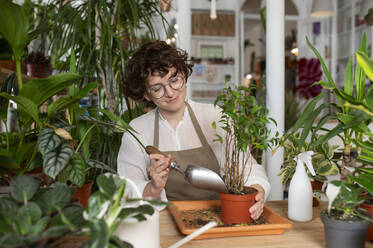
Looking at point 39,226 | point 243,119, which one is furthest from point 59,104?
point 243,119

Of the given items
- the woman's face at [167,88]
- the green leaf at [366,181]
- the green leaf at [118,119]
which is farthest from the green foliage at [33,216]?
the woman's face at [167,88]

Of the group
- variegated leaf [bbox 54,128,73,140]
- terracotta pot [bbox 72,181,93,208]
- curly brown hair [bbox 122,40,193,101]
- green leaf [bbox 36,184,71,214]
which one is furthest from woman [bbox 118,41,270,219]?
green leaf [bbox 36,184,71,214]

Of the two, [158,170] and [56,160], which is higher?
[56,160]

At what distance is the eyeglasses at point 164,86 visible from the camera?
5.28 feet

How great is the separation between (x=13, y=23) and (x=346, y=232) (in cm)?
105

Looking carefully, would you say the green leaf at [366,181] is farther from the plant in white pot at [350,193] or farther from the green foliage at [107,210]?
the green foliage at [107,210]

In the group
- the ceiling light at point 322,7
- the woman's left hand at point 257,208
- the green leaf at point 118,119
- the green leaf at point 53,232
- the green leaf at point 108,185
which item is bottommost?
the woman's left hand at point 257,208

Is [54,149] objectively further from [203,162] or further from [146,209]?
[203,162]

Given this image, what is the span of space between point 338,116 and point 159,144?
1.02 metres

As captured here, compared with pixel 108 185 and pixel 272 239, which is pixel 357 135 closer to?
pixel 272 239

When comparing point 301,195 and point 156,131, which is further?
point 156,131

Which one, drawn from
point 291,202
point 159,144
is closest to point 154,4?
point 159,144

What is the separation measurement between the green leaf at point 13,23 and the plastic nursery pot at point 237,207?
2.57 feet

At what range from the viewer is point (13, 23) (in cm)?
94
